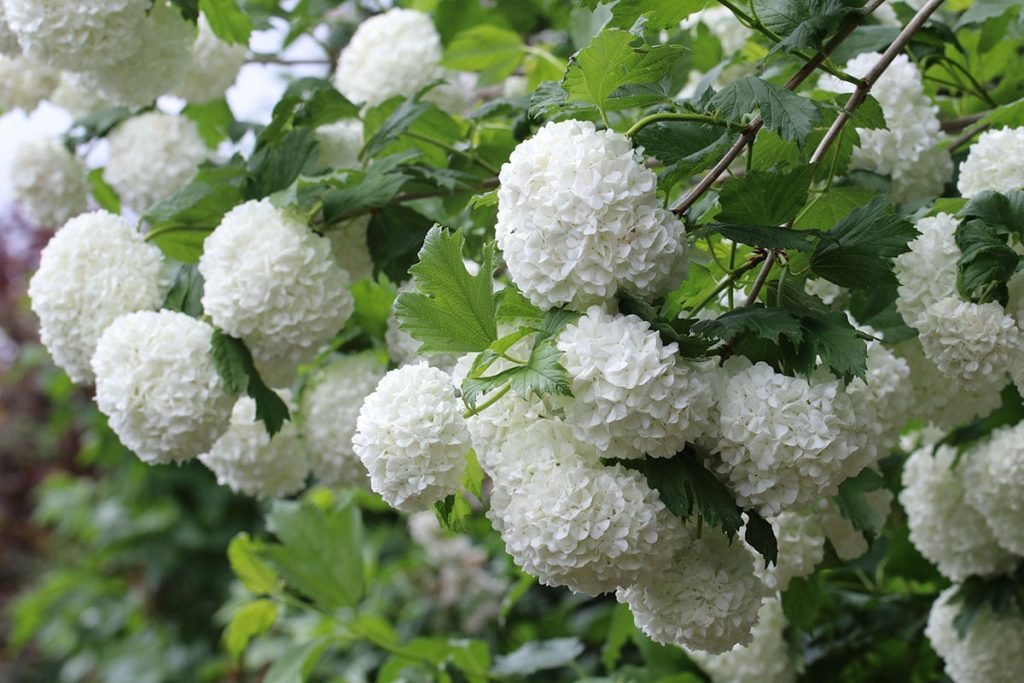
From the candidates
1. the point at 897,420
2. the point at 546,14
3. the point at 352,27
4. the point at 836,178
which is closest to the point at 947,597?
the point at 897,420

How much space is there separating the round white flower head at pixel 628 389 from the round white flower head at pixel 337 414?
0.73 meters

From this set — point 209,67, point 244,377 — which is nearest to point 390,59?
point 209,67

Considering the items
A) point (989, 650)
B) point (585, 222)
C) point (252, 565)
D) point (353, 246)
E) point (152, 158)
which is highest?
point (585, 222)

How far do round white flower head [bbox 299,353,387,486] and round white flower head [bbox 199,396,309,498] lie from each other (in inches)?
1.9

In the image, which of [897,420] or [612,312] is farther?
[897,420]

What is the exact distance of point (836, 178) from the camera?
56.9 inches

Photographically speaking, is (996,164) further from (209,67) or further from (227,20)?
(209,67)

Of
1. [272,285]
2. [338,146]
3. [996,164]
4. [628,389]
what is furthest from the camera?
[338,146]

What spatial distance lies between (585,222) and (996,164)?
53 centimetres

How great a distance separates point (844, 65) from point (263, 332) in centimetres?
92

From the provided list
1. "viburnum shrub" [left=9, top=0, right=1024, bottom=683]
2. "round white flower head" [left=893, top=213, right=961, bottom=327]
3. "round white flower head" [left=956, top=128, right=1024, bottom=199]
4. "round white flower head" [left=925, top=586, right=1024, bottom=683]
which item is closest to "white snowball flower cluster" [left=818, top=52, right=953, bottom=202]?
"viburnum shrub" [left=9, top=0, right=1024, bottom=683]

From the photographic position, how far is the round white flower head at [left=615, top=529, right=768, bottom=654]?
1084mm

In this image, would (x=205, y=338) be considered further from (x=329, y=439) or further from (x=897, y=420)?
(x=897, y=420)

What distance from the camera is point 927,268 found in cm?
113
